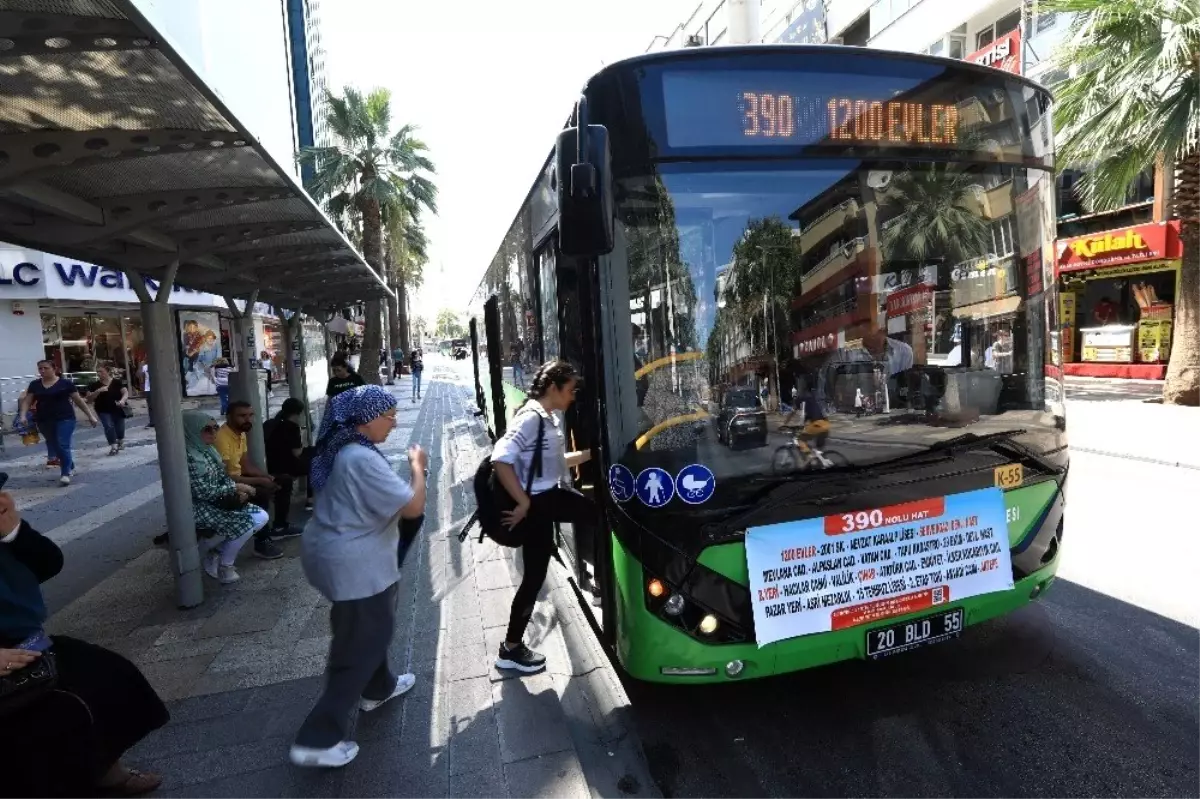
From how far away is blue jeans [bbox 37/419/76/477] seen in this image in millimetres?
9898

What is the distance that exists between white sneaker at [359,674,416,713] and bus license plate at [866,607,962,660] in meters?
2.35

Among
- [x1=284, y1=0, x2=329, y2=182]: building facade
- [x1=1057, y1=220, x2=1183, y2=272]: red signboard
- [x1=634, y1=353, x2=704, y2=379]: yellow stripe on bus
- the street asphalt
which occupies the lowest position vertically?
the street asphalt

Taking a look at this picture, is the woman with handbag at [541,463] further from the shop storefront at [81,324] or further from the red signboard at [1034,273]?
the shop storefront at [81,324]

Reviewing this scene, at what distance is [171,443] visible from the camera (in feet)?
16.4

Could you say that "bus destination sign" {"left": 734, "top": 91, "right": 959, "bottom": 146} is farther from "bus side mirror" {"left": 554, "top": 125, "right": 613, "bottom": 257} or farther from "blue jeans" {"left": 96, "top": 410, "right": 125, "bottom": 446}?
"blue jeans" {"left": 96, "top": 410, "right": 125, "bottom": 446}

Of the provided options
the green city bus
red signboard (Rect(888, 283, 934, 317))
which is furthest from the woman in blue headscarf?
Answer: red signboard (Rect(888, 283, 934, 317))

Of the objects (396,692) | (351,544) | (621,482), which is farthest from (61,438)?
(621,482)

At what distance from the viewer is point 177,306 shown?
22.5 metres

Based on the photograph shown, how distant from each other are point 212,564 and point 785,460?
15.7ft

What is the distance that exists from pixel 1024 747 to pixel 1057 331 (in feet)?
6.67

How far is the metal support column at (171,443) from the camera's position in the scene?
4973mm

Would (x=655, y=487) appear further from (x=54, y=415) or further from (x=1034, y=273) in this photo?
(x=54, y=415)

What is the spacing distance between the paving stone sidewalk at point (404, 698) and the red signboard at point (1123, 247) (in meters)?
18.2

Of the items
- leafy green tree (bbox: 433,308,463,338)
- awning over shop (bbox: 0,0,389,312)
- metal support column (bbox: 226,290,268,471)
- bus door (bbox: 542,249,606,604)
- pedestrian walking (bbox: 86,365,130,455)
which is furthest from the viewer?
leafy green tree (bbox: 433,308,463,338)
